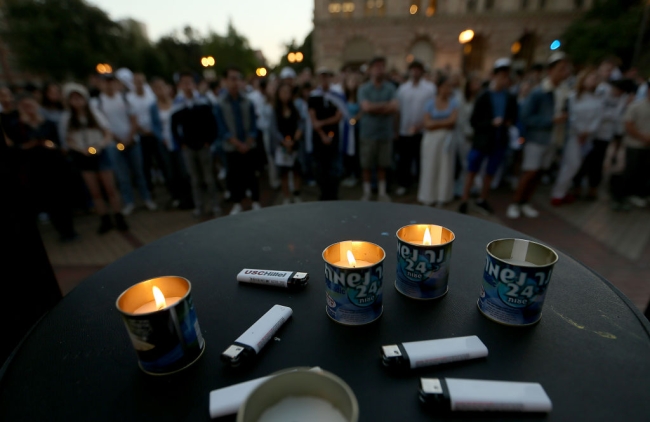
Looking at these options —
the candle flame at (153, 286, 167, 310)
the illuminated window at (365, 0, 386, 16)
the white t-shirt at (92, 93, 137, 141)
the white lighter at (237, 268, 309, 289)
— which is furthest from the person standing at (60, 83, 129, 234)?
the illuminated window at (365, 0, 386, 16)

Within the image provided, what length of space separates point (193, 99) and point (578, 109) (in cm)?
490

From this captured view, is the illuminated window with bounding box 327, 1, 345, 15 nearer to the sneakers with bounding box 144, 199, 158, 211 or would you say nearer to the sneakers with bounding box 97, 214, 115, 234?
the sneakers with bounding box 144, 199, 158, 211

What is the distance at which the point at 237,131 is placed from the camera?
4.12m

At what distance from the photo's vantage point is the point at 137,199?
5430mm

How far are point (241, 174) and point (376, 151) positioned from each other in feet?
6.20

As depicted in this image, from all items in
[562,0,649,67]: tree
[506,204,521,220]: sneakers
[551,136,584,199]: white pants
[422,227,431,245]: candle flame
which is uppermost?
[562,0,649,67]: tree

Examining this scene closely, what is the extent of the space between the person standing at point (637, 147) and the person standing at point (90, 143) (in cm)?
639

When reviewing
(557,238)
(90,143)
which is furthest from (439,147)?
(90,143)

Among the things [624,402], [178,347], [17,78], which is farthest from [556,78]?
[17,78]

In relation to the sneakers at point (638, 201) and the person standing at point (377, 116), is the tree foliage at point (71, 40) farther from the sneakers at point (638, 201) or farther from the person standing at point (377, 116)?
the sneakers at point (638, 201)

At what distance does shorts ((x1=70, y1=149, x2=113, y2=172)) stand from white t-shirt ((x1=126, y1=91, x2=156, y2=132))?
1074 millimetres

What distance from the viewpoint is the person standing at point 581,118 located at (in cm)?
409

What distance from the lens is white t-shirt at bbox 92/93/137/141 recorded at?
4.44 metres

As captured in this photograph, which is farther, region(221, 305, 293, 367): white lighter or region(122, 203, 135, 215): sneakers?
region(122, 203, 135, 215): sneakers
